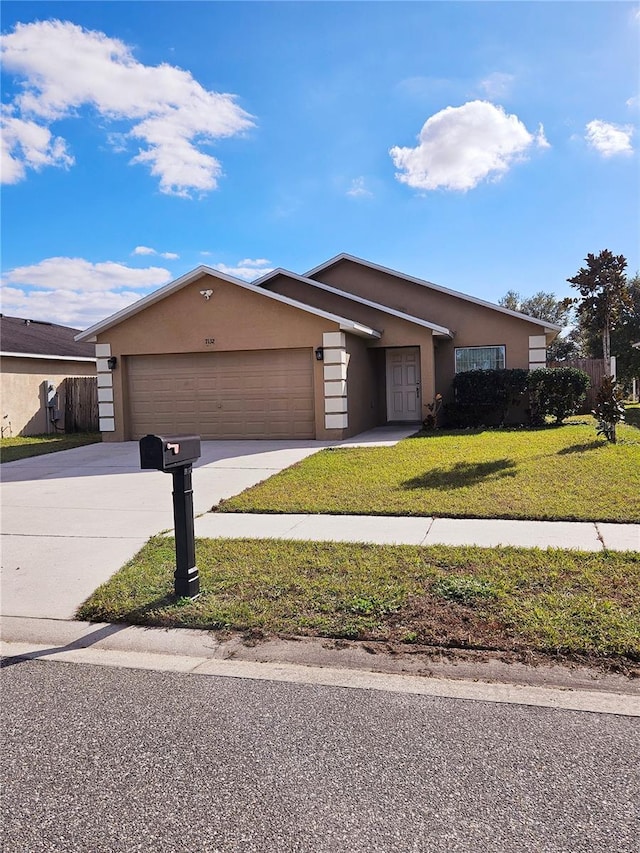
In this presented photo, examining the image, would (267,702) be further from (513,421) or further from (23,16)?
(513,421)

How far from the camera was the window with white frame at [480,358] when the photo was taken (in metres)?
18.5

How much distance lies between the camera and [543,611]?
4398mm

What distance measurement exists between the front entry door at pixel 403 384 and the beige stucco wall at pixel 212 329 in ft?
16.3

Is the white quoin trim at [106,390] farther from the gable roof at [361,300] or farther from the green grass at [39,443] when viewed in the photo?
the gable roof at [361,300]

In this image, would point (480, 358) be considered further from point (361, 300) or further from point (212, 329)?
point (212, 329)

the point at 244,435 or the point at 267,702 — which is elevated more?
the point at 244,435

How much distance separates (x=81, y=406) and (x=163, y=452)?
18521 mm

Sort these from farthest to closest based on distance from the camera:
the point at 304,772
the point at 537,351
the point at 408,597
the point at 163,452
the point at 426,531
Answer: the point at 537,351
the point at 426,531
the point at 408,597
the point at 163,452
the point at 304,772

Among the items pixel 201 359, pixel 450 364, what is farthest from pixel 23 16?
pixel 450 364

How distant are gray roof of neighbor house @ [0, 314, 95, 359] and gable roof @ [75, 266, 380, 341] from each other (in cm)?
289

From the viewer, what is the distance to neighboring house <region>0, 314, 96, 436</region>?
64.7 feet

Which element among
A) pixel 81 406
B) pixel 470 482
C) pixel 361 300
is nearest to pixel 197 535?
pixel 470 482

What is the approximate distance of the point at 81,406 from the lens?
21766 millimetres

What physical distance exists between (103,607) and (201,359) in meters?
11.7
